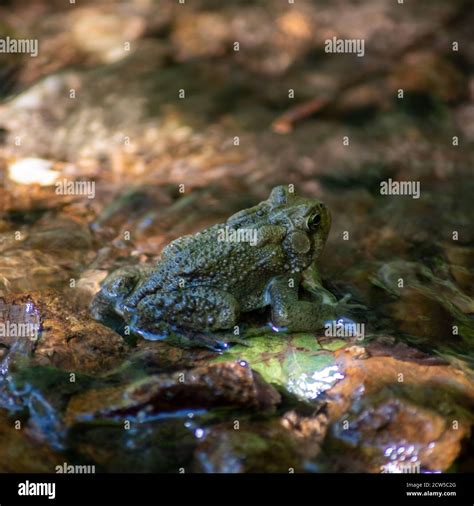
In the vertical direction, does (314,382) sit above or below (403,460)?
above

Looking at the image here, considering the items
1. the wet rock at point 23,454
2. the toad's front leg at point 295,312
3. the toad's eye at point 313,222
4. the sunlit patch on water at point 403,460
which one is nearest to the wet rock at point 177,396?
the wet rock at point 23,454

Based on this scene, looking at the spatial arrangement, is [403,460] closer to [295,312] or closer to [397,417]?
[397,417]

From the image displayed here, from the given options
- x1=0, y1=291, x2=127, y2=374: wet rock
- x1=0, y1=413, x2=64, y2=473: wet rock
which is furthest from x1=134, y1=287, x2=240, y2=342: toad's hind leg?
x1=0, y1=413, x2=64, y2=473: wet rock

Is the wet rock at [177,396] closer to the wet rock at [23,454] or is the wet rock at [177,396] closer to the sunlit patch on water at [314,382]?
the sunlit patch on water at [314,382]

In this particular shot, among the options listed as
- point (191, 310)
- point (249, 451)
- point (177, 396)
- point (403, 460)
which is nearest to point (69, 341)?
point (191, 310)

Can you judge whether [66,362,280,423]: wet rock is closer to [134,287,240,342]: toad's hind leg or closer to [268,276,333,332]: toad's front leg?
[134,287,240,342]: toad's hind leg

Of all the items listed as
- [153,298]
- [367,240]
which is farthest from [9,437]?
[367,240]

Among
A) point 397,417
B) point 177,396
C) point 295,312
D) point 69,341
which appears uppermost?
point 295,312
